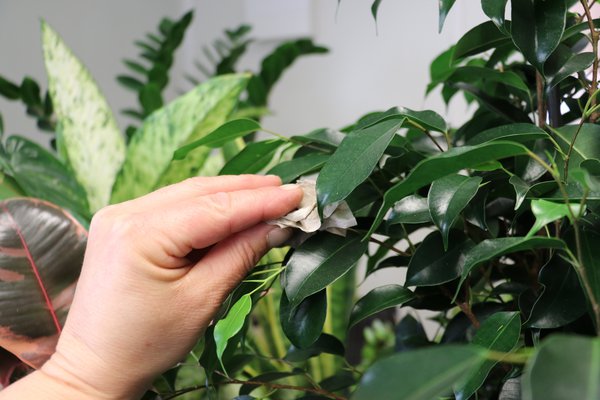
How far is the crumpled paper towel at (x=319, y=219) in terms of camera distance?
377 millimetres

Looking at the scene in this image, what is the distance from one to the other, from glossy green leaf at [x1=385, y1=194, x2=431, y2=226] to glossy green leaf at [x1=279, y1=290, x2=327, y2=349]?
65mm

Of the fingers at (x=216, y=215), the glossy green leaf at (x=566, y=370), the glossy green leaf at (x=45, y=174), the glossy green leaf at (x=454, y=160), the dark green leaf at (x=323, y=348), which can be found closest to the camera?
the glossy green leaf at (x=566, y=370)

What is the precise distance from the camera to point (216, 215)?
1.24ft

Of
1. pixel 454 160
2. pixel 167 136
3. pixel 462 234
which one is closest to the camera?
pixel 454 160

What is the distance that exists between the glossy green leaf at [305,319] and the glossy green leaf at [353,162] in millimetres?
89

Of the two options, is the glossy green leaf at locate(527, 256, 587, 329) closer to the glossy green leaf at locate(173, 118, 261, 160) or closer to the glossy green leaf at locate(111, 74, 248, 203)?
the glossy green leaf at locate(173, 118, 261, 160)

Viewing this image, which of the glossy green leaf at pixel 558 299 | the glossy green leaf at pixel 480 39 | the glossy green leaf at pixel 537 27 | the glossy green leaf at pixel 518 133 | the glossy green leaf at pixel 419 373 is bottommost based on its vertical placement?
the glossy green leaf at pixel 558 299

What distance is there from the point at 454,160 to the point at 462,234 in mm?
115

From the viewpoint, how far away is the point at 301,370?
0.49m

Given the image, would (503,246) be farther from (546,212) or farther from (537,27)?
(537,27)

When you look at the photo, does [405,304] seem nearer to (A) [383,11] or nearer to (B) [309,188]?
(B) [309,188]

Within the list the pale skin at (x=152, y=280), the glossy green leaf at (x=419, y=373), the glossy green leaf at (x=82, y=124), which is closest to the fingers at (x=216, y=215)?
the pale skin at (x=152, y=280)

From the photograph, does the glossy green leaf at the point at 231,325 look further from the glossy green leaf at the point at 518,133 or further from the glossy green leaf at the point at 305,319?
the glossy green leaf at the point at 518,133

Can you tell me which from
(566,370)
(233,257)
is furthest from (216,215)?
(566,370)
